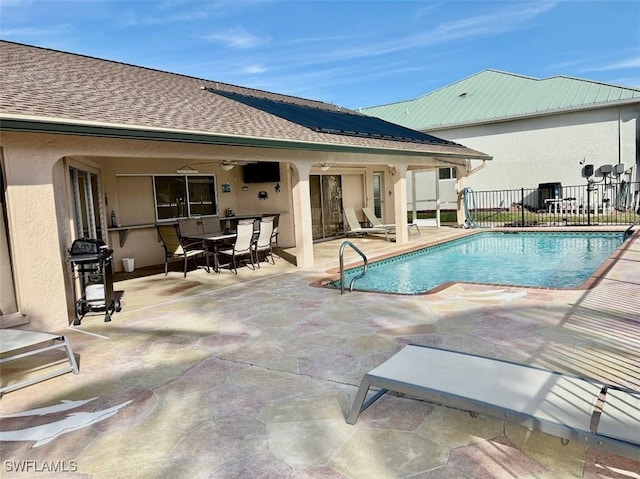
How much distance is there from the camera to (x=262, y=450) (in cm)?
301

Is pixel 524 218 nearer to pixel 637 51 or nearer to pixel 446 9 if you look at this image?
pixel 446 9

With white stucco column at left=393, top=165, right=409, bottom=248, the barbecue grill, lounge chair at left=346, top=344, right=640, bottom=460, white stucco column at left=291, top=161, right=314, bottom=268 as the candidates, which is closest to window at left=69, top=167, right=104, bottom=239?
the barbecue grill

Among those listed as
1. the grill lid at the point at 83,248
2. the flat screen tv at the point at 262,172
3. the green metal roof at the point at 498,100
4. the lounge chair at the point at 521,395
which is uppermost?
the green metal roof at the point at 498,100

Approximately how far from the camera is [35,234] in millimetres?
5922

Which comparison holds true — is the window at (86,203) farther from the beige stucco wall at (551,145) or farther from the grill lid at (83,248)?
the beige stucco wall at (551,145)

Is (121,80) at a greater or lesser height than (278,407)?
greater

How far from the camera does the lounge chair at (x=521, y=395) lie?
244cm

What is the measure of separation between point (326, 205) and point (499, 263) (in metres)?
6.85

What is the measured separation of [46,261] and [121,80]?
561 cm

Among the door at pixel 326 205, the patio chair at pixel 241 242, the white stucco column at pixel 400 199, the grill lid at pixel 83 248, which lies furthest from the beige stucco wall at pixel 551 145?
the grill lid at pixel 83 248

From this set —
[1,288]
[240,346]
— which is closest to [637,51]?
[240,346]

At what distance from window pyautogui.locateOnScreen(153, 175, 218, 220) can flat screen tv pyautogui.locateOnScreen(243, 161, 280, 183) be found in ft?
3.92

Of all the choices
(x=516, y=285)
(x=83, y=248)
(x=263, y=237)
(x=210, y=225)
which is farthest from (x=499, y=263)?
(x=83, y=248)

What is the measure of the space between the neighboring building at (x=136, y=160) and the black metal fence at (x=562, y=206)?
13.0ft
